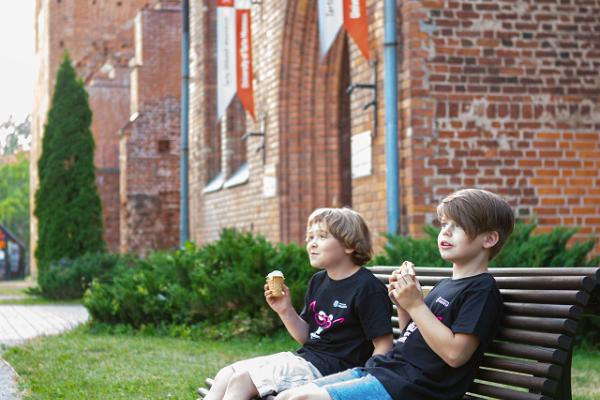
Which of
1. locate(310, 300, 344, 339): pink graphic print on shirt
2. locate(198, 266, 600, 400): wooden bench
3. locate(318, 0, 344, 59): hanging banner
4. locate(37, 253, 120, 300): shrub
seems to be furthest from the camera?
locate(37, 253, 120, 300): shrub

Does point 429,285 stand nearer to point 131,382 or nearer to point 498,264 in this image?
point 131,382

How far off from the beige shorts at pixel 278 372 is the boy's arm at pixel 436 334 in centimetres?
83

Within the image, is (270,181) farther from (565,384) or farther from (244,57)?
(565,384)

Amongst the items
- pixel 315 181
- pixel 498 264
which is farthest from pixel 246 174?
pixel 498 264

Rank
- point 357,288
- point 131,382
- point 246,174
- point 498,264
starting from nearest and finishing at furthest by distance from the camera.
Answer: point 357,288
point 131,382
point 498,264
point 246,174

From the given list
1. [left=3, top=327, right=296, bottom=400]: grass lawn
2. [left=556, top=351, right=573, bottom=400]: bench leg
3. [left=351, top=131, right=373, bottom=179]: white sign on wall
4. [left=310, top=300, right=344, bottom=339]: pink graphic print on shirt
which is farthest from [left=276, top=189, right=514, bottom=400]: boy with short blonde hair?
[left=351, top=131, right=373, bottom=179]: white sign on wall

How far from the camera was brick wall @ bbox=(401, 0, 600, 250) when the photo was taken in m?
10.9

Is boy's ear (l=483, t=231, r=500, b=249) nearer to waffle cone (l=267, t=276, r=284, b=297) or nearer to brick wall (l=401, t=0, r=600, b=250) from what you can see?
waffle cone (l=267, t=276, r=284, b=297)

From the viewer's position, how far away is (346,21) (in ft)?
37.2

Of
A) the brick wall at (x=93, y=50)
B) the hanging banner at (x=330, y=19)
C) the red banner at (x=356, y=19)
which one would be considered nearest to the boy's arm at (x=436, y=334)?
the red banner at (x=356, y=19)

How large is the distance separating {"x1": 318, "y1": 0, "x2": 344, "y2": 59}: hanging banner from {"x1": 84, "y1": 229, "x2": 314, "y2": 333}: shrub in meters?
2.36

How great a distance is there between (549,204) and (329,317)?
23.7 ft

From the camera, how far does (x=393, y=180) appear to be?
10883mm

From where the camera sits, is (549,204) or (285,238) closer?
(549,204)
